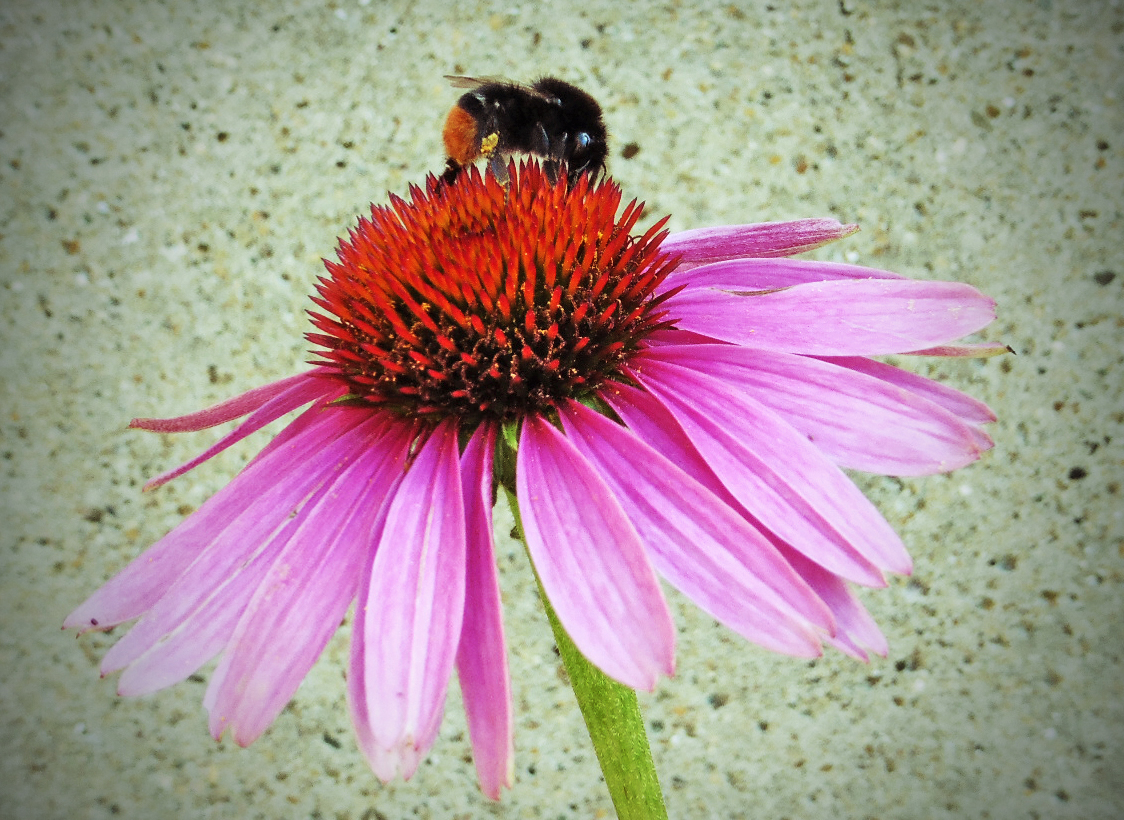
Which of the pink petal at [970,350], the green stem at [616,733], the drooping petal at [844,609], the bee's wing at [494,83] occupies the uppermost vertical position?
the bee's wing at [494,83]

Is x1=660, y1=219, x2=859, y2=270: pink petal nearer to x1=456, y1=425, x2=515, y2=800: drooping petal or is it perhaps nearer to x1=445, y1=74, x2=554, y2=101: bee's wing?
x1=445, y1=74, x2=554, y2=101: bee's wing

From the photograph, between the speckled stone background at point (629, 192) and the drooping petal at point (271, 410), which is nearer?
the drooping petal at point (271, 410)

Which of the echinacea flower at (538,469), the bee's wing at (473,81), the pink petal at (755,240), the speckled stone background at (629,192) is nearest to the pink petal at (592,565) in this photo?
the echinacea flower at (538,469)

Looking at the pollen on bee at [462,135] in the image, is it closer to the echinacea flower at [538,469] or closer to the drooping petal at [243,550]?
the echinacea flower at [538,469]

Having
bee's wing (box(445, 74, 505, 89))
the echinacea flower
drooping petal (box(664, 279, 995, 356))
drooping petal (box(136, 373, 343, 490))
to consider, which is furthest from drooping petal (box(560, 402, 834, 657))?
bee's wing (box(445, 74, 505, 89))

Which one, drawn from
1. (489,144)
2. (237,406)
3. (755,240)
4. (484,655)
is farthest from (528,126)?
(484,655)

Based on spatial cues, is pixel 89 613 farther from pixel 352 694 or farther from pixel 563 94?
pixel 563 94
